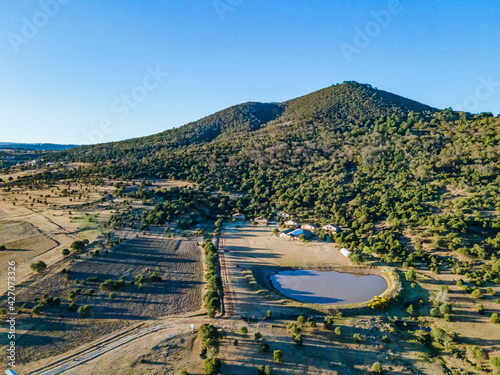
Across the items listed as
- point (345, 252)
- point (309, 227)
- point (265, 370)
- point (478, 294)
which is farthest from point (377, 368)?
point (309, 227)

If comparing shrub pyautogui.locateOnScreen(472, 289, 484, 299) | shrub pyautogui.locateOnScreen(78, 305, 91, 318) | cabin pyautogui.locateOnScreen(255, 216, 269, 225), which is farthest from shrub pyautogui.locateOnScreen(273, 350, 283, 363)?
cabin pyautogui.locateOnScreen(255, 216, 269, 225)

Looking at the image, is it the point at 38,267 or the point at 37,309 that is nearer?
the point at 37,309

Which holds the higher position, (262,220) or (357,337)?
(262,220)

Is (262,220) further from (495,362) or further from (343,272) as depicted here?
(495,362)

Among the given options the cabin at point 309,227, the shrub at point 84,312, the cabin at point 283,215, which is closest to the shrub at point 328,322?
the shrub at point 84,312

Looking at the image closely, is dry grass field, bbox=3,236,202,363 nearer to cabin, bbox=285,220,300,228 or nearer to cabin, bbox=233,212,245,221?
cabin, bbox=233,212,245,221

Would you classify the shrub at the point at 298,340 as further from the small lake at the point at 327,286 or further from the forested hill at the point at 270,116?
the forested hill at the point at 270,116
